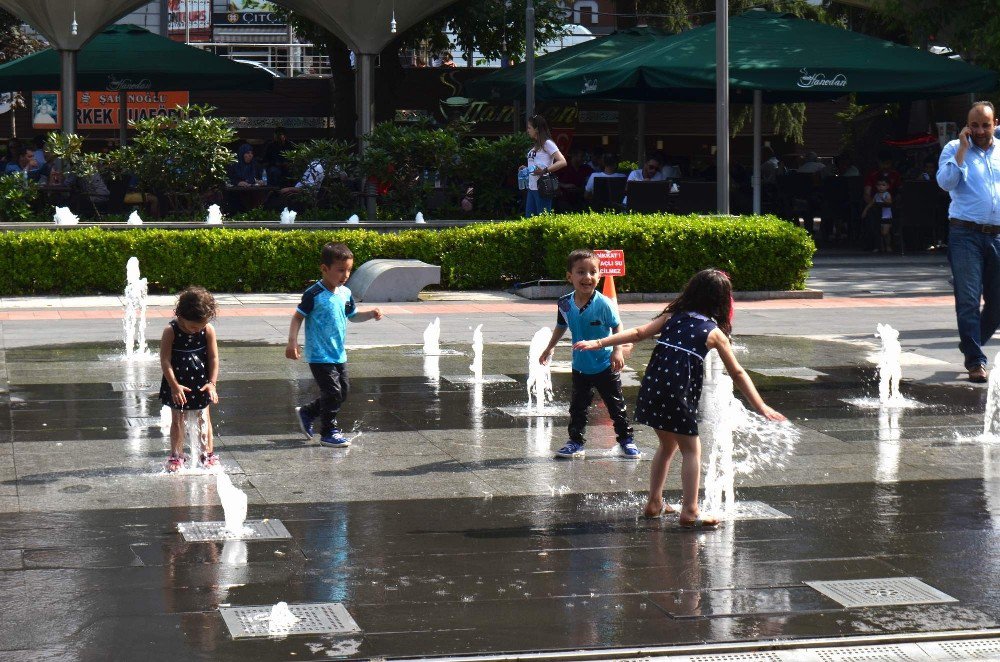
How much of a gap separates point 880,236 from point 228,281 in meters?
11.4

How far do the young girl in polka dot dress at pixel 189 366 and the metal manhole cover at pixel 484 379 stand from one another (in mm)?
3471

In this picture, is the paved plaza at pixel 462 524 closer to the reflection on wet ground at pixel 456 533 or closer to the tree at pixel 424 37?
the reflection on wet ground at pixel 456 533

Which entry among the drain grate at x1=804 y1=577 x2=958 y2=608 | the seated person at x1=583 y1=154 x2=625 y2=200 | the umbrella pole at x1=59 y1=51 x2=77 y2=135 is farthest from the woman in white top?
the drain grate at x1=804 y1=577 x2=958 y2=608

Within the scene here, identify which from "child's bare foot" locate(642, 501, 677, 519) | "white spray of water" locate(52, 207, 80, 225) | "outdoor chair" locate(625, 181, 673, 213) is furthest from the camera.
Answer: "outdoor chair" locate(625, 181, 673, 213)

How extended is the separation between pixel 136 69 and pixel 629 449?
773 inches

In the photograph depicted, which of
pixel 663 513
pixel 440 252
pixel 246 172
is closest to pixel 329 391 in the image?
pixel 663 513

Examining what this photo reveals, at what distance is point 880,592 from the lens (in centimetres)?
597

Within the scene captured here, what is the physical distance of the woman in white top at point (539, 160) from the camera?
19328 mm

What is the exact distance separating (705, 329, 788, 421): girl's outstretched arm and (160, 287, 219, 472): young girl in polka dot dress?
113 inches

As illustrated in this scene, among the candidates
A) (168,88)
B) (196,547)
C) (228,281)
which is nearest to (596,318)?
(196,547)

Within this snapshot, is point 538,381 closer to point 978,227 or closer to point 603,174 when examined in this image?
point 978,227

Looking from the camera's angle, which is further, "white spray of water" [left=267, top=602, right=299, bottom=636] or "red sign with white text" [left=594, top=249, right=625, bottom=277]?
"red sign with white text" [left=594, top=249, right=625, bottom=277]

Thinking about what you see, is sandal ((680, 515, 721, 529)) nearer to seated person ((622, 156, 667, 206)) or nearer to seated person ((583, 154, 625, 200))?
seated person ((622, 156, 667, 206))

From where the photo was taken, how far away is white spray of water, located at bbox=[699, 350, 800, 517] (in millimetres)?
7648
